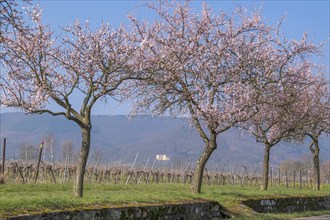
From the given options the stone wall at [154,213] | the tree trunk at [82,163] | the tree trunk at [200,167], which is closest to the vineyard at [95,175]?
the tree trunk at [200,167]

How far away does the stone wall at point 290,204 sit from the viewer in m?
26.8

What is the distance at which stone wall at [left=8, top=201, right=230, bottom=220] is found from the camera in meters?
15.5

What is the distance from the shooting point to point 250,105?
2638cm

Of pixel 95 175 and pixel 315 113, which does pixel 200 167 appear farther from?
pixel 95 175

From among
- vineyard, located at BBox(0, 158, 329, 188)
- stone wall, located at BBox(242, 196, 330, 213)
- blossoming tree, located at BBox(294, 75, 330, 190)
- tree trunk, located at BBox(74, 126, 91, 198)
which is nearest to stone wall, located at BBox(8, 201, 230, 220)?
tree trunk, located at BBox(74, 126, 91, 198)

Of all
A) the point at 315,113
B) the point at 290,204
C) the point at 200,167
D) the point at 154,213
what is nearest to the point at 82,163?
the point at 154,213

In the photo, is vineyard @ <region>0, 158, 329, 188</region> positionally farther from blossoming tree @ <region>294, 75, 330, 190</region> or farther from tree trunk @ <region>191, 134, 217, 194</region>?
blossoming tree @ <region>294, 75, 330, 190</region>

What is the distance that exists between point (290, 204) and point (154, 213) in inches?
506

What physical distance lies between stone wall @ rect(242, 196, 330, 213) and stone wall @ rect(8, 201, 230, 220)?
12.8 ft

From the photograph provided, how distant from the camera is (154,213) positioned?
18812 millimetres

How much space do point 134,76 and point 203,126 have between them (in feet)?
22.5

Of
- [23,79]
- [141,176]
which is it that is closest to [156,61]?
[23,79]

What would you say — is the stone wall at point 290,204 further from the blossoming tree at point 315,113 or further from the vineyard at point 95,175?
the vineyard at point 95,175

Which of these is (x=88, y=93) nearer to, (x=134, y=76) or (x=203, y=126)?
(x=134, y=76)
